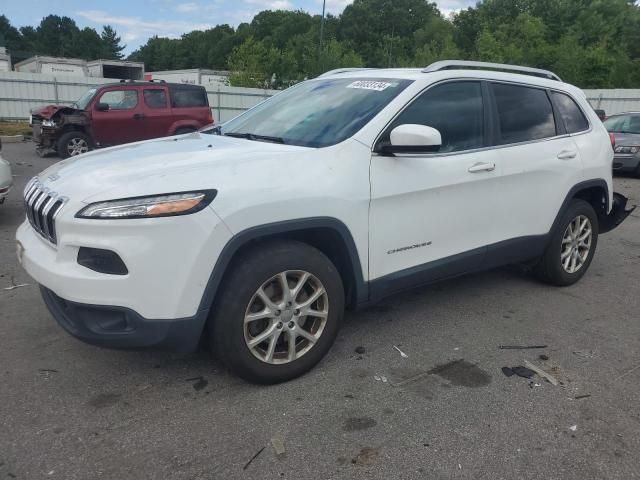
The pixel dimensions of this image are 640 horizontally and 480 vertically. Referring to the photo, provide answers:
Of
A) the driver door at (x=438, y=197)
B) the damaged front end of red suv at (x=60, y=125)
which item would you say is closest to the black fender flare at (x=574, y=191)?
the driver door at (x=438, y=197)

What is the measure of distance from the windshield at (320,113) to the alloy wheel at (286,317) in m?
0.85

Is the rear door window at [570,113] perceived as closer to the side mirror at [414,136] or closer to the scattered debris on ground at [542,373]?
the side mirror at [414,136]

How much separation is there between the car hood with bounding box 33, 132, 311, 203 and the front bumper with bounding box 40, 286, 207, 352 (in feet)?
1.80

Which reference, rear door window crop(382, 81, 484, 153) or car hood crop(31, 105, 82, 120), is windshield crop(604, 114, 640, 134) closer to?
rear door window crop(382, 81, 484, 153)

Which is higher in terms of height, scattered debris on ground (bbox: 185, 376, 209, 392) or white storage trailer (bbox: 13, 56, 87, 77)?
white storage trailer (bbox: 13, 56, 87, 77)

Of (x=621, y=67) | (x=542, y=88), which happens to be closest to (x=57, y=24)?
(x=621, y=67)

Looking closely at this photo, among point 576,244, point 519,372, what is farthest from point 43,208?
point 576,244

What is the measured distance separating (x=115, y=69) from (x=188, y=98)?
33.4 metres

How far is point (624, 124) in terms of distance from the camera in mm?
13305

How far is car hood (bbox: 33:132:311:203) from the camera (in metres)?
2.61

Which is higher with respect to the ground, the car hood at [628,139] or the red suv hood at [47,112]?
the red suv hood at [47,112]

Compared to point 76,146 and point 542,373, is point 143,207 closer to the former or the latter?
point 542,373

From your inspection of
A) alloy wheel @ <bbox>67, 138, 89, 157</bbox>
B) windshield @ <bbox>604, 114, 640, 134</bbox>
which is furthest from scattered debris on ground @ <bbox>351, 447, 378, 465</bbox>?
windshield @ <bbox>604, 114, 640, 134</bbox>

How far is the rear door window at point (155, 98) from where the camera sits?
1336 cm
